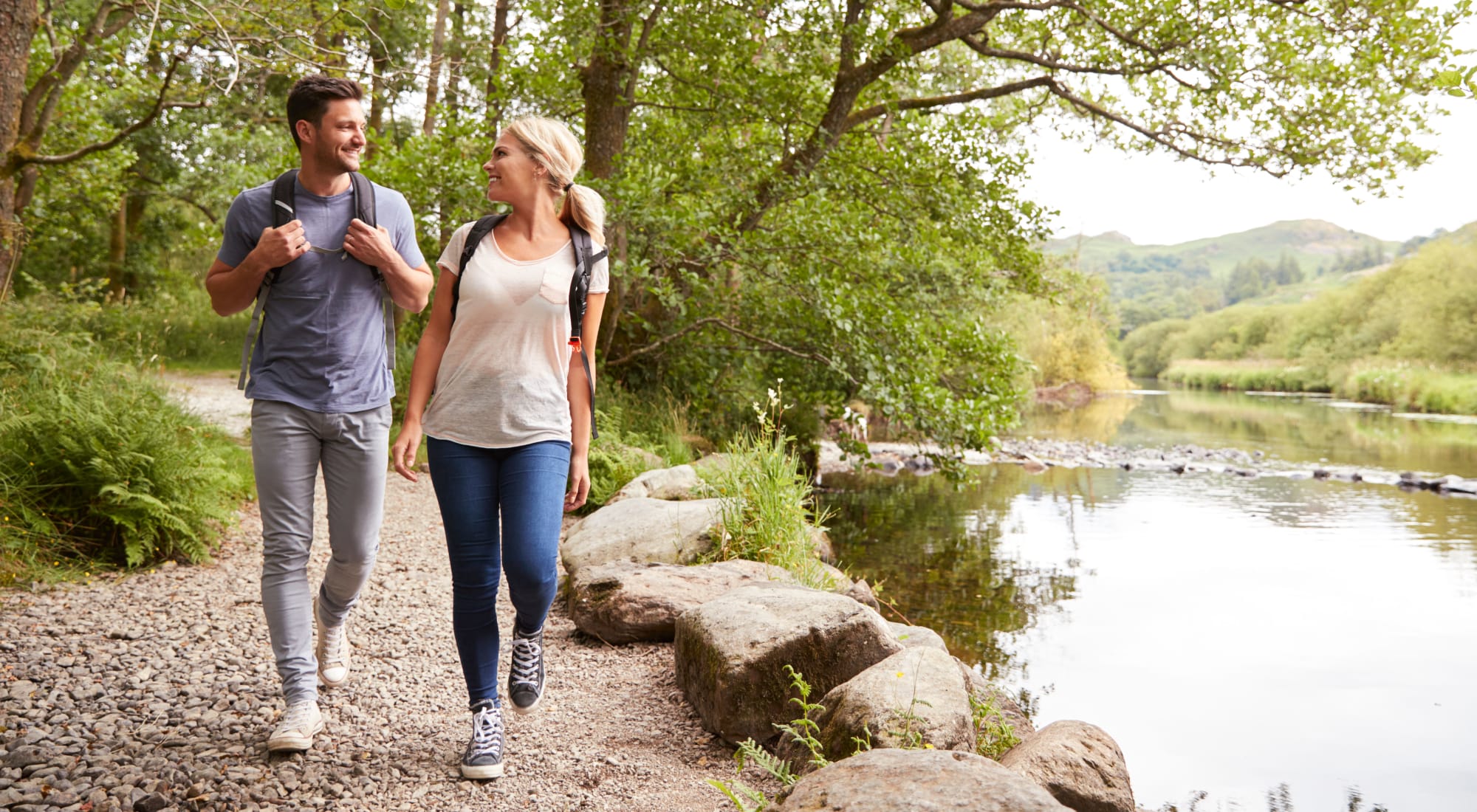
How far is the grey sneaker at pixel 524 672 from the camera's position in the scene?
3.06m

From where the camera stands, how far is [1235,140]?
388 inches

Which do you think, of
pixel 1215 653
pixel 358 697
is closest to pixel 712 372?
pixel 1215 653

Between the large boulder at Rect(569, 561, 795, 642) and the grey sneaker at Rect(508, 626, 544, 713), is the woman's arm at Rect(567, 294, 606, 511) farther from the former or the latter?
the large boulder at Rect(569, 561, 795, 642)

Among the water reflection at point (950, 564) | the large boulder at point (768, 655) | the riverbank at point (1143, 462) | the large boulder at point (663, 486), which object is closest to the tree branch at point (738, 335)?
the water reflection at point (950, 564)

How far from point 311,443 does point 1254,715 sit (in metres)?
4.94

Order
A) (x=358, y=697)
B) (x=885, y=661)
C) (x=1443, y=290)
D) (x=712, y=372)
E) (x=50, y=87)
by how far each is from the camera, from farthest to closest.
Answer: (x=1443, y=290) → (x=712, y=372) → (x=50, y=87) → (x=358, y=697) → (x=885, y=661)

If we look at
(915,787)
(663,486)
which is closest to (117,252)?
(663,486)

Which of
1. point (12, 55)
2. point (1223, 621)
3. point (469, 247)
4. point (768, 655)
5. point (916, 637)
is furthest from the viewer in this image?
point (1223, 621)

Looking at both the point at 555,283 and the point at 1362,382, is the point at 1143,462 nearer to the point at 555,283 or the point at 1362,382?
the point at 555,283

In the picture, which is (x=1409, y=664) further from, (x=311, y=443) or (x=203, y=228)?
(x=203, y=228)

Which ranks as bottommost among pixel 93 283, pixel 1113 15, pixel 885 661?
pixel 885 661

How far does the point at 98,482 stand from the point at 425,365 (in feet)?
11.5

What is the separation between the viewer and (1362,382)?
117ft

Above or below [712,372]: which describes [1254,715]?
below
